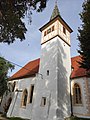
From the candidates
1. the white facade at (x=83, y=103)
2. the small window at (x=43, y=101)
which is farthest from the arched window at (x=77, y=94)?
the small window at (x=43, y=101)

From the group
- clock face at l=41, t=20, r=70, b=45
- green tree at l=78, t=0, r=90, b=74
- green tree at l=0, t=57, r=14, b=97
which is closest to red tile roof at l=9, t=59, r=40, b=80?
green tree at l=0, t=57, r=14, b=97

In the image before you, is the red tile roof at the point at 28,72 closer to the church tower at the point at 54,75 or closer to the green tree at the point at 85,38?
the church tower at the point at 54,75

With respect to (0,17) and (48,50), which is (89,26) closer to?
(0,17)

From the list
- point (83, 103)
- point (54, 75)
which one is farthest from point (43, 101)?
point (83, 103)

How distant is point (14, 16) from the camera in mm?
7727

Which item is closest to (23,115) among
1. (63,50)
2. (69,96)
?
(69,96)

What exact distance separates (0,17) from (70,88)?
11.6m

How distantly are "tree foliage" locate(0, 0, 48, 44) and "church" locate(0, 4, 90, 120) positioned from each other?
7413 millimetres

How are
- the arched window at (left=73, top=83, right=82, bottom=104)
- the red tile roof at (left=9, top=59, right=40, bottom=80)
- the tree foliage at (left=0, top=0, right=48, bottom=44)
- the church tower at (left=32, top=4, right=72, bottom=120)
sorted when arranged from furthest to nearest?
the red tile roof at (left=9, top=59, right=40, bottom=80) → the arched window at (left=73, top=83, right=82, bottom=104) → the church tower at (left=32, top=4, right=72, bottom=120) → the tree foliage at (left=0, top=0, right=48, bottom=44)

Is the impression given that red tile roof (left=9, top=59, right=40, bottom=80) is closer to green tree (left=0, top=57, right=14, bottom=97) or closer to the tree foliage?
green tree (left=0, top=57, right=14, bottom=97)

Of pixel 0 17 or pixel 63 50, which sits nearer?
pixel 0 17

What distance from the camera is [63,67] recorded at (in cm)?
1617

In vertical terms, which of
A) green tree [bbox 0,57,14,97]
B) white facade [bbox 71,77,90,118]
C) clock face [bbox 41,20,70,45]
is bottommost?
white facade [bbox 71,77,90,118]

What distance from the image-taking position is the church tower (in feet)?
44.0
